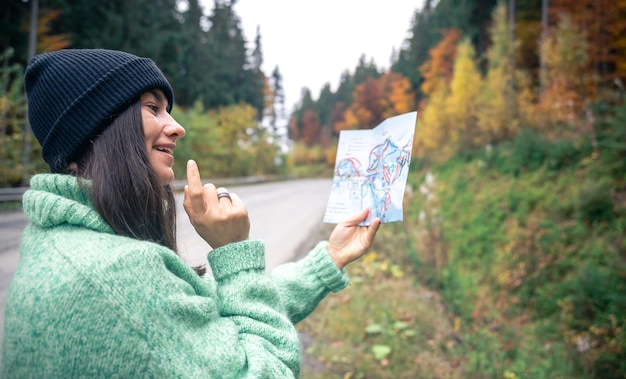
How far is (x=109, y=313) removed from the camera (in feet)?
3.04

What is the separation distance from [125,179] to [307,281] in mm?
935

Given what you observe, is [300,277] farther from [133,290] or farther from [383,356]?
[383,356]

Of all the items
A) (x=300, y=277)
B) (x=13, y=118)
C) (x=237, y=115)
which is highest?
(x=237, y=115)

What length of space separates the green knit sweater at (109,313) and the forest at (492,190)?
302cm

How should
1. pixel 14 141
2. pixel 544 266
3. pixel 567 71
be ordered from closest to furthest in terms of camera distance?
pixel 544 266, pixel 14 141, pixel 567 71

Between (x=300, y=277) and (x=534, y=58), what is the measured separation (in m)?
23.8

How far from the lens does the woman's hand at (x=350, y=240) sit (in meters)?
1.91

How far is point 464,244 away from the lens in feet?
25.5

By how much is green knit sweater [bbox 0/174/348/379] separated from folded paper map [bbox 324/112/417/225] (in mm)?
809

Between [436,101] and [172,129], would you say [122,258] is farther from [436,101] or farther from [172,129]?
[436,101]

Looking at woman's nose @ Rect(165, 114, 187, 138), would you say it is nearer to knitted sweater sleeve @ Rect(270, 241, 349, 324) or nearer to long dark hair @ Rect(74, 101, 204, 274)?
long dark hair @ Rect(74, 101, 204, 274)

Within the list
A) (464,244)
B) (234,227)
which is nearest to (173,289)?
(234,227)

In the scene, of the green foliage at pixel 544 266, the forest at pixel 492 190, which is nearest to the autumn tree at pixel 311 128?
the forest at pixel 492 190

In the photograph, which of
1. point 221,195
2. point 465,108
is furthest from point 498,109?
point 221,195
